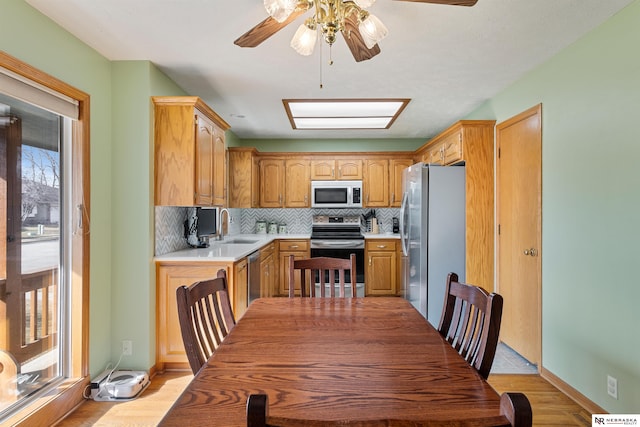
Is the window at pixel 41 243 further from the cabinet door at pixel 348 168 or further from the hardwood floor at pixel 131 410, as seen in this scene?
the cabinet door at pixel 348 168

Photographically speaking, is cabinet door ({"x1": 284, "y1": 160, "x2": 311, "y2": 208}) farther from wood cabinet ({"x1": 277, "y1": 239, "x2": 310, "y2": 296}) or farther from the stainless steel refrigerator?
the stainless steel refrigerator

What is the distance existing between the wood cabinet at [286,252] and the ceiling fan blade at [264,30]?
3335mm

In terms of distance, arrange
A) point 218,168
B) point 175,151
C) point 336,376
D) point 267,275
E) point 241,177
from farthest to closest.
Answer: point 241,177 < point 267,275 < point 218,168 < point 175,151 < point 336,376

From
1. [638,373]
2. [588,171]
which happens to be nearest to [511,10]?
[588,171]

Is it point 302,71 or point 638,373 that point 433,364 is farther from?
point 302,71

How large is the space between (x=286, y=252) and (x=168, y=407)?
2.75 meters

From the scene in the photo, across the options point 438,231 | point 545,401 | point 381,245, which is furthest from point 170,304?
point 381,245

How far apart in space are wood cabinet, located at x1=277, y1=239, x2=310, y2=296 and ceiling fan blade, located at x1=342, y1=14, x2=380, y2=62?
324 centimetres

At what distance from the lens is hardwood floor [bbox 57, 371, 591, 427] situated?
6.72 ft

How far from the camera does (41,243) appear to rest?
2061 millimetres

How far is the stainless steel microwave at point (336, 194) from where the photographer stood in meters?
5.02

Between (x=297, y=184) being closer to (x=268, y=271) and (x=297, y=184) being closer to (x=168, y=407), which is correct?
(x=268, y=271)

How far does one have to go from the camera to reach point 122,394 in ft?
7.43

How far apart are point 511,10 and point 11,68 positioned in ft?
8.69
